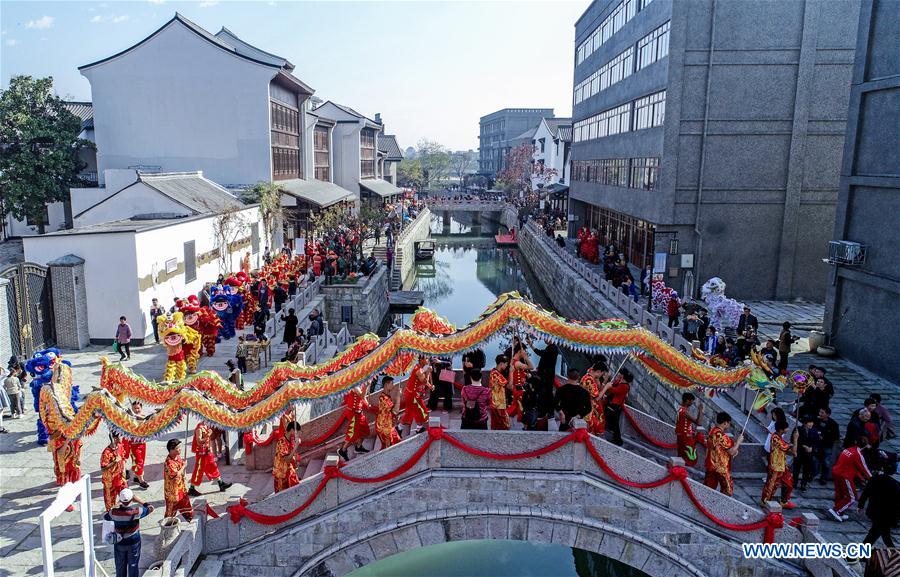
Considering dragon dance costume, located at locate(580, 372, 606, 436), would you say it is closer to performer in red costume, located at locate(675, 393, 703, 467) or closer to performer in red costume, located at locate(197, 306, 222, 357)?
performer in red costume, located at locate(675, 393, 703, 467)

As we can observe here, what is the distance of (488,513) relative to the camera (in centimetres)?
1057

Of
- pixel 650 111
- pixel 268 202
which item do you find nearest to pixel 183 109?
pixel 268 202

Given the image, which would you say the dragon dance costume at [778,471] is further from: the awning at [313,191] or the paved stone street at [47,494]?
the awning at [313,191]

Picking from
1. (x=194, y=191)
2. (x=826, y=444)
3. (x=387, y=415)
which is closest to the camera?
(x=387, y=415)

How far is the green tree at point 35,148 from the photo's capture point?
3170 centimetres

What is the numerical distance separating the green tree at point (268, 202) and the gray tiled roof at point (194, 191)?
0.96 metres

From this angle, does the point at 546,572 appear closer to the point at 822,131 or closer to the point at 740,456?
the point at 740,456

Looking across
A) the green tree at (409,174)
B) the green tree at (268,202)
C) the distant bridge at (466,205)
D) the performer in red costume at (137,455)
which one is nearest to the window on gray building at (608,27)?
the green tree at (268,202)

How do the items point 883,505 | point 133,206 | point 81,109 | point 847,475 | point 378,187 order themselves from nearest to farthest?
point 883,505 < point 847,475 < point 133,206 < point 81,109 < point 378,187

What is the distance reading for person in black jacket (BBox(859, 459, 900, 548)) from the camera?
31.6 feet

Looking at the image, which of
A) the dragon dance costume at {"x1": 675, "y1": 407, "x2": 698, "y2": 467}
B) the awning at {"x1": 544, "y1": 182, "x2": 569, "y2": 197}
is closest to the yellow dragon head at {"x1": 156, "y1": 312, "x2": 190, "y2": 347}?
the dragon dance costume at {"x1": 675, "y1": 407, "x2": 698, "y2": 467}

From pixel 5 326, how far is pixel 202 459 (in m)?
8.54

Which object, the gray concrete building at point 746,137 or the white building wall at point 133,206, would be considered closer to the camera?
the white building wall at point 133,206

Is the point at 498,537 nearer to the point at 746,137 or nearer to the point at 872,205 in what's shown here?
the point at 872,205
